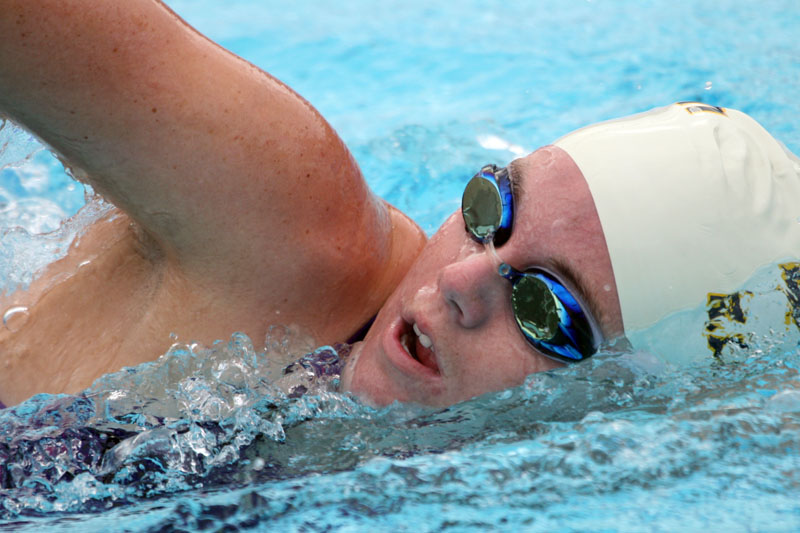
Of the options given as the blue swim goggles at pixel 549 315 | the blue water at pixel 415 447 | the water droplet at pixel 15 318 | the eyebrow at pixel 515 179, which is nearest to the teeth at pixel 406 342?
the blue water at pixel 415 447

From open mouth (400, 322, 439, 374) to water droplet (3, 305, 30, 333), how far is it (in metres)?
0.80

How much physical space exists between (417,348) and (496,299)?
0.22 metres

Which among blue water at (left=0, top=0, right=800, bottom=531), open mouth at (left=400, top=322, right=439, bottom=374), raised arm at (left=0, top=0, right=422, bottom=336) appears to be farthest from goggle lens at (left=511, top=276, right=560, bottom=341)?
raised arm at (left=0, top=0, right=422, bottom=336)

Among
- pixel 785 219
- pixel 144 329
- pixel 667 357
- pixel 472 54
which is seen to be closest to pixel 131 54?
pixel 144 329

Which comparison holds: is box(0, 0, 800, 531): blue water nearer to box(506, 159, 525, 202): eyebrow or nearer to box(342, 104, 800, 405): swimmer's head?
box(342, 104, 800, 405): swimmer's head

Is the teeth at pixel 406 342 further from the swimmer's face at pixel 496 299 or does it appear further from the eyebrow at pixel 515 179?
the eyebrow at pixel 515 179

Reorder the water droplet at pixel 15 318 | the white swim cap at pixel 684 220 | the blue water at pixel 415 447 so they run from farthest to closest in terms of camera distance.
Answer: the water droplet at pixel 15 318
the white swim cap at pixel 684 220
the blue water at pixel 415 447

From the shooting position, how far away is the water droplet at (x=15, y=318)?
1.79 meters

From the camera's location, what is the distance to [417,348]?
1.74 m

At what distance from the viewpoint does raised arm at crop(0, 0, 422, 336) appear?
140 centimetres

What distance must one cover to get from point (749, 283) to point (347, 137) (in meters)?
3.01

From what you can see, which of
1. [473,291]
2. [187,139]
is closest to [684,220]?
[473,291]

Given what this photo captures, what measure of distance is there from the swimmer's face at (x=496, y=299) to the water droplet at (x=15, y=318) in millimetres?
748

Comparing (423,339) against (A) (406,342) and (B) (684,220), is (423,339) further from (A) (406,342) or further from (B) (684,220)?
(B) (684,220)
